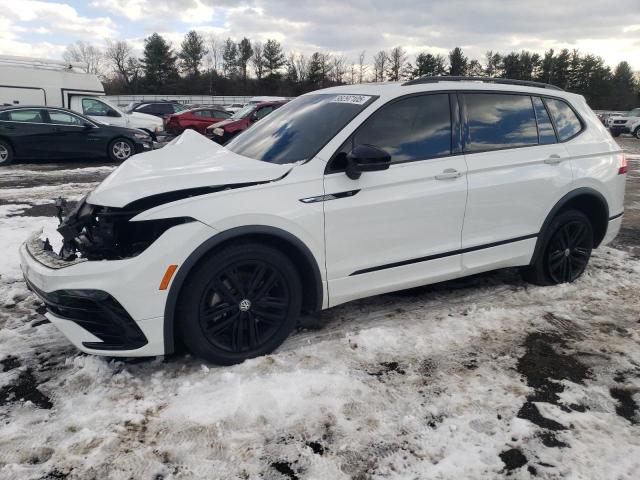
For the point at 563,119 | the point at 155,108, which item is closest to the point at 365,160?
the point at 563,119

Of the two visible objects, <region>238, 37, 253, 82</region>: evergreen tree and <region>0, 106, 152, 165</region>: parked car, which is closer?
<region>0, 106, 152, 165</region>: parked car

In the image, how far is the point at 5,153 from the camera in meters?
12.1

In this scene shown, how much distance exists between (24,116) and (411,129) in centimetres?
1167

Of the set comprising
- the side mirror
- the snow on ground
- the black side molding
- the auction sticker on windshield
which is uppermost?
the auction sticker on windshield

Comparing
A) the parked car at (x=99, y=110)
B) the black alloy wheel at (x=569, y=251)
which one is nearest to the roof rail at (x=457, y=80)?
the black alloy wheel at (x=569, y=251)

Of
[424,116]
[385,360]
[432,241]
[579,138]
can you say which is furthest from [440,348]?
[579,138]

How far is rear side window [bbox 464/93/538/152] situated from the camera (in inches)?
155

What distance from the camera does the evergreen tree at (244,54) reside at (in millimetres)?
75625

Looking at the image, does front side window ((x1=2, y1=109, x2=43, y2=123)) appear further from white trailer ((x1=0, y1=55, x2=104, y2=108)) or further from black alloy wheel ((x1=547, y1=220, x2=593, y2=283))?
black alloy wheel ((x1=547, y1=220, x2=593, y2=283))

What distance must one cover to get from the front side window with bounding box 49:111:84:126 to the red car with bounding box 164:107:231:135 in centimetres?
699

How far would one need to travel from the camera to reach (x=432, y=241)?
145 inches

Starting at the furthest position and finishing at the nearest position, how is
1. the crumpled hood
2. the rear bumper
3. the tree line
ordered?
the tree line → the rear bumper → the crumpled hood

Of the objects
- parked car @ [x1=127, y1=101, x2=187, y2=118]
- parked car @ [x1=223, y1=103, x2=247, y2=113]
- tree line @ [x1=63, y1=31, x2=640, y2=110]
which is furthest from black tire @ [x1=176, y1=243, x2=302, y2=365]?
tree line @ [x1=63, y1=31, x2=640, y2=110]

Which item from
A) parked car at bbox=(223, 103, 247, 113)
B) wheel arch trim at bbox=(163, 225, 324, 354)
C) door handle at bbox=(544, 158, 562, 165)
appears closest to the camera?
wheel arch trim at bbox=(163, 225, 324, 354)
